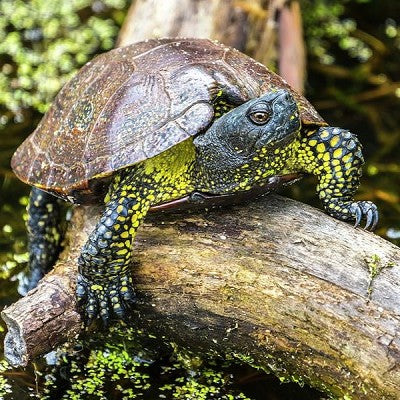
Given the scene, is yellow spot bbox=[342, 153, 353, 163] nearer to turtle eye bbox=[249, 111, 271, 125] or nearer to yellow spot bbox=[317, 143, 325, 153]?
yellow spot bbox=[317, 143, 325, 153]

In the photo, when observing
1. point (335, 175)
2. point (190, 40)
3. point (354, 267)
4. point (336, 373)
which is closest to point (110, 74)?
point (190, 40)

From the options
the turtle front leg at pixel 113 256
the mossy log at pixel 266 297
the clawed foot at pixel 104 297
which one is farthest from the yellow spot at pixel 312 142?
the clawed foot at pixel 104 297

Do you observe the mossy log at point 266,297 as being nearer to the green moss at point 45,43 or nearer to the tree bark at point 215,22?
the tree bark at point 215,22

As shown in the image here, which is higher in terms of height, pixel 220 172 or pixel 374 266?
pixel 220 172

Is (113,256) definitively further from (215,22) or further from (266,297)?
(215,22)

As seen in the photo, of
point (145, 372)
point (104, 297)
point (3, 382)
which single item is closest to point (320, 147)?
point (104, 297)

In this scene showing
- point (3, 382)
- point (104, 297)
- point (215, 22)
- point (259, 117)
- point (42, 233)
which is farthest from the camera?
point (215, 22)

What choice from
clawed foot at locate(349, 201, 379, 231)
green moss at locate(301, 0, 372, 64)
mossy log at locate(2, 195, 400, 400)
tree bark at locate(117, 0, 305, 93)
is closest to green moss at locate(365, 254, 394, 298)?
mossy log at locate(2, 195, 400, 400)

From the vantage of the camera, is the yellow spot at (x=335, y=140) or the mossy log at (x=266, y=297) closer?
the mossy log at (x=266, y=297)
